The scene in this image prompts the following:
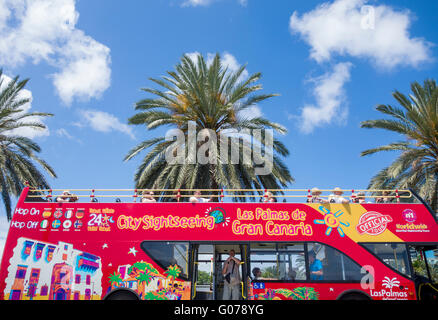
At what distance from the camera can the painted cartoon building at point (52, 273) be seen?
9.73 metres

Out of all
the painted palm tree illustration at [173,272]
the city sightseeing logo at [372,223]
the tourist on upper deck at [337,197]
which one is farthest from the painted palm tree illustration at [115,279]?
the city sightseeing logo at [372,223]

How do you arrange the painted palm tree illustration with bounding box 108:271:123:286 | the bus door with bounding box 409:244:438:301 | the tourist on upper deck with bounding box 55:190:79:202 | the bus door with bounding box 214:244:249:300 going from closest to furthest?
the bus door with bounding box 409:244:438:301
the painted palm tree illustration with bounding box 108:271:123:286
the bus door with bounding box 214:244:249:300
the tourist on upper deck with bounding box 55:190:79:202

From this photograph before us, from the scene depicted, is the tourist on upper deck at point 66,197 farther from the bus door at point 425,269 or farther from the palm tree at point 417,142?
the palm tree at point 417,142

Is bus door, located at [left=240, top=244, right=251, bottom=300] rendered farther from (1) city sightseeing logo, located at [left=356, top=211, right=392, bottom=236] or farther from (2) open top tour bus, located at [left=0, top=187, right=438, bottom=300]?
(1) city sightseeing logo, located at [left=356, top=211, right=392, bottom=236]

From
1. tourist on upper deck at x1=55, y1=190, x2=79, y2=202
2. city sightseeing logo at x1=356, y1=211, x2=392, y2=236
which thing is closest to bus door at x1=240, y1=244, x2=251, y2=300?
city sightseeing logo at x1=356, y1=211, x2=392, y2=236

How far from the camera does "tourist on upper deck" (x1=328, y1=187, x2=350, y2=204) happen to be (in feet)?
34.7

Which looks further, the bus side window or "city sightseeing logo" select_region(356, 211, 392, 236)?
"city sightseeing logo" select_region(356, 211, 392, 236)

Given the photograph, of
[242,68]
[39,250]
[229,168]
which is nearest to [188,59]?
[242,68]

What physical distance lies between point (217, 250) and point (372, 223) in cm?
473

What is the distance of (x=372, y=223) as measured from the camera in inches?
402

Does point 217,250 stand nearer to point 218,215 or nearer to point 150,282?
point 218,215

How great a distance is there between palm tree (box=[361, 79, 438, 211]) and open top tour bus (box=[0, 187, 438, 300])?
8.30 m

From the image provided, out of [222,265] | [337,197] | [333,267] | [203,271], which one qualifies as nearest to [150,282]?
[203,271]

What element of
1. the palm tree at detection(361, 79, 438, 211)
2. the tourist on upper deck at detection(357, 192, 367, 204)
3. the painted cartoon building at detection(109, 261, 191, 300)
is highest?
the palm tree at detection(361, 79, 438, 211)
